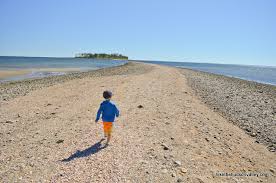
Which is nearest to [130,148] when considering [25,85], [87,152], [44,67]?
[87,152]

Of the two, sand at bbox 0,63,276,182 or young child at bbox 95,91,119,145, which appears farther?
young child at bbox 95,91,119,145

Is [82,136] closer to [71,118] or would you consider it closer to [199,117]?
[71,118]

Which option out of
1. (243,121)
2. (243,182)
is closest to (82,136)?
(243,182)

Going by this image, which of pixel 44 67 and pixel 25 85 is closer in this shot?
pixel 25 85

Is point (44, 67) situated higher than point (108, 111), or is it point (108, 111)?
point (108, 111)

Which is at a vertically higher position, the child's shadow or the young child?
the young child

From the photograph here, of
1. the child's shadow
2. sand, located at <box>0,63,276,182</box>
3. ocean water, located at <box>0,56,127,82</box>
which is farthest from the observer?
ocean water, located at <box>0,56,127,82</box>

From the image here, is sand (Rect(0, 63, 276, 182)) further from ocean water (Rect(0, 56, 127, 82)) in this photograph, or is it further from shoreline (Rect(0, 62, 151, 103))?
ocean water (Rect(0, 56, 127, 82))

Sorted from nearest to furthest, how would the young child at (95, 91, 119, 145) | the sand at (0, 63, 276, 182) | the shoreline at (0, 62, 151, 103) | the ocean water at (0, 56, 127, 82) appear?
1. the sand at (0, 63, 276, 182)
2. the young child at (95, 91, 119, 145)
3. the shoreline at (0, 62, 151, 103)
4. the ocean water at (0, 56, 127, 82)

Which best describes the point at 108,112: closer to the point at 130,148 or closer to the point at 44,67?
the point at 130,148

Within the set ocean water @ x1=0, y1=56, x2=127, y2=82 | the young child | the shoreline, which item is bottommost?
ocean water @ x1=0, y1=56, x2=127, y2=82

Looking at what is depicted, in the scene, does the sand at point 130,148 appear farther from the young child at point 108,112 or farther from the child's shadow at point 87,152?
the young child at point 108,112

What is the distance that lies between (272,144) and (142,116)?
464 centimetres

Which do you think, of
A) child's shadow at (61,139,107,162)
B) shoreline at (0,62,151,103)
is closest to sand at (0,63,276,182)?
child's shadow at (61,139,107,162)
